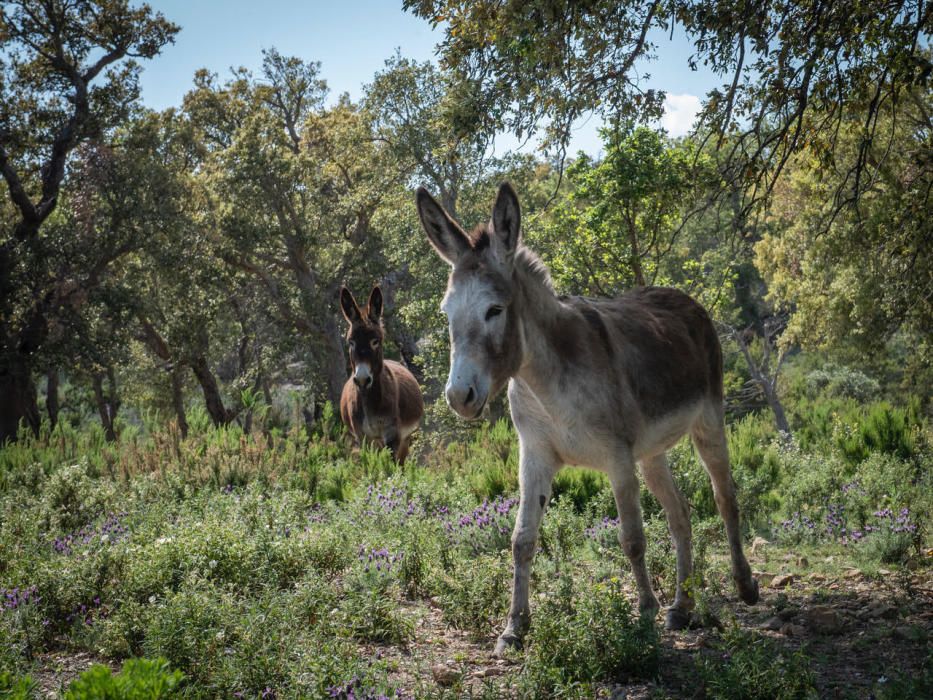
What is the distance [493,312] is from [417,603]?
2348 mm

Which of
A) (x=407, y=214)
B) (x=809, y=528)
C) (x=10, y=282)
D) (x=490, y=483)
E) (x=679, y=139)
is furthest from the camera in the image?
(x=407, y=214)

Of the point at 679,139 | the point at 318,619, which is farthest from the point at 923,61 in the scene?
the point at 679,139

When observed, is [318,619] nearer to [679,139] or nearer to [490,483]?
[490,483]

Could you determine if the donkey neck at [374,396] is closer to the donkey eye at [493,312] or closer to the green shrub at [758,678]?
the donkey eye at [493,312]

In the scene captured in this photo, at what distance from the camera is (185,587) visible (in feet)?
15.1

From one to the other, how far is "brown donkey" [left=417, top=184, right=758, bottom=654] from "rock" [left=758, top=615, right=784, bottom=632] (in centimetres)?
43

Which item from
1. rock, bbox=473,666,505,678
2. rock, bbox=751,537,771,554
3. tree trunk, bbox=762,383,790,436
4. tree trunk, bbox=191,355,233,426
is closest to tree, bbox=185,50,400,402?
tree trunk, bbox=191,355,233,426

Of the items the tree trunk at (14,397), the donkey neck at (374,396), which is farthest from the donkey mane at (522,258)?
the tree trunk at (14,397)

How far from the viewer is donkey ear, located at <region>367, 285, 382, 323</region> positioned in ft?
37.4

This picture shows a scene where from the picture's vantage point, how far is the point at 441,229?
13.2ft

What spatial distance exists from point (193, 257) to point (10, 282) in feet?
12.5

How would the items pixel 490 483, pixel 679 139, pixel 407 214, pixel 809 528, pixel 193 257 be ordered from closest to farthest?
pixel 809 528, pixel 490 483, pixel 679 139, pixel 193 257, pixel 407 214

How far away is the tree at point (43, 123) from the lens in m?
15.6

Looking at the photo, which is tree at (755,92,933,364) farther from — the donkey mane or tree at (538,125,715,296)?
the donkey mane
